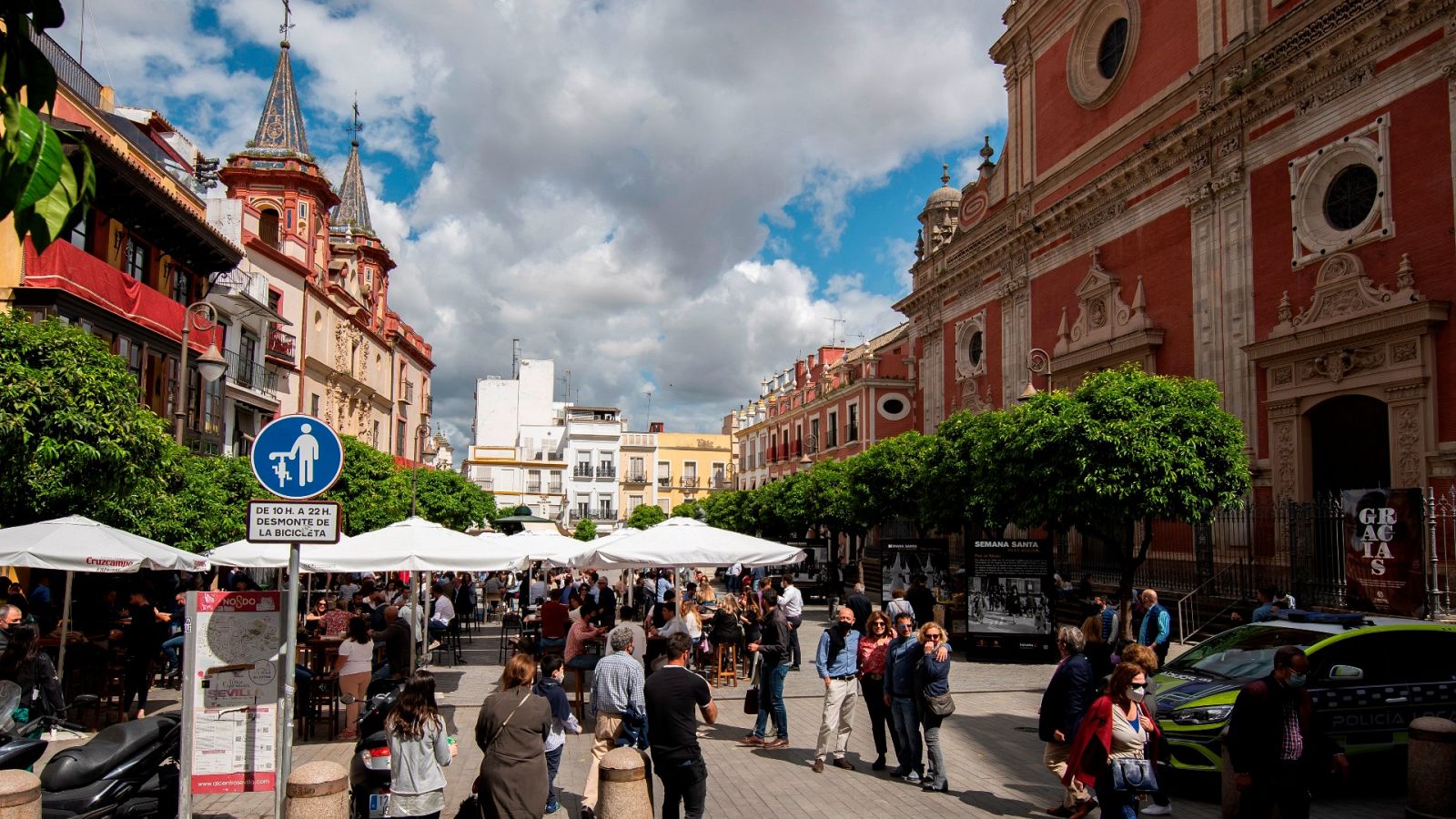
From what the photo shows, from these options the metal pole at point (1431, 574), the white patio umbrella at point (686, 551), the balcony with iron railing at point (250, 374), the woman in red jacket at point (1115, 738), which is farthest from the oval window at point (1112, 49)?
the balcony with iron railing at point (250, 374)

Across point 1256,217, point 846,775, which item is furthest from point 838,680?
point 1256,217

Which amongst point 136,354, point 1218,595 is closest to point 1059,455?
point 1218,595

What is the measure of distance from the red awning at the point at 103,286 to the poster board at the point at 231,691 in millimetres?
14786

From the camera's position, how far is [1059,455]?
17312 millimetres

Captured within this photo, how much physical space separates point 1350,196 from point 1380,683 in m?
13.5

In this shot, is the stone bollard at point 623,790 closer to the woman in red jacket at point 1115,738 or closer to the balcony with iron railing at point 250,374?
the woman in red jacket at point 1115,738

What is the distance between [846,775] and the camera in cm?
942

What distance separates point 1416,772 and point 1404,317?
12.3m

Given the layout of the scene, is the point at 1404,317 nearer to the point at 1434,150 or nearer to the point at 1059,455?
the point at 1434,150

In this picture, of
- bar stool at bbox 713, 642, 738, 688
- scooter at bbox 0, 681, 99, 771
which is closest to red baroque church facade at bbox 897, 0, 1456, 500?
bar stool at bbox 713, 642, 738, 688

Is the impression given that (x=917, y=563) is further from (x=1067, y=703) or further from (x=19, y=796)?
(x=19, y=796)

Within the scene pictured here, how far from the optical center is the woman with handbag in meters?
8.66

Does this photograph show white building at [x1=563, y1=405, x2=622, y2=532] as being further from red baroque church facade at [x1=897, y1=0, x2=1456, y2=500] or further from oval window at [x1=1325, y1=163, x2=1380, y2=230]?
oval window at [x1=1325, y1=163, x2=1380, y2=230]

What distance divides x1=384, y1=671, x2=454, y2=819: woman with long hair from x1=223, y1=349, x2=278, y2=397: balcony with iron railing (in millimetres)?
26930
